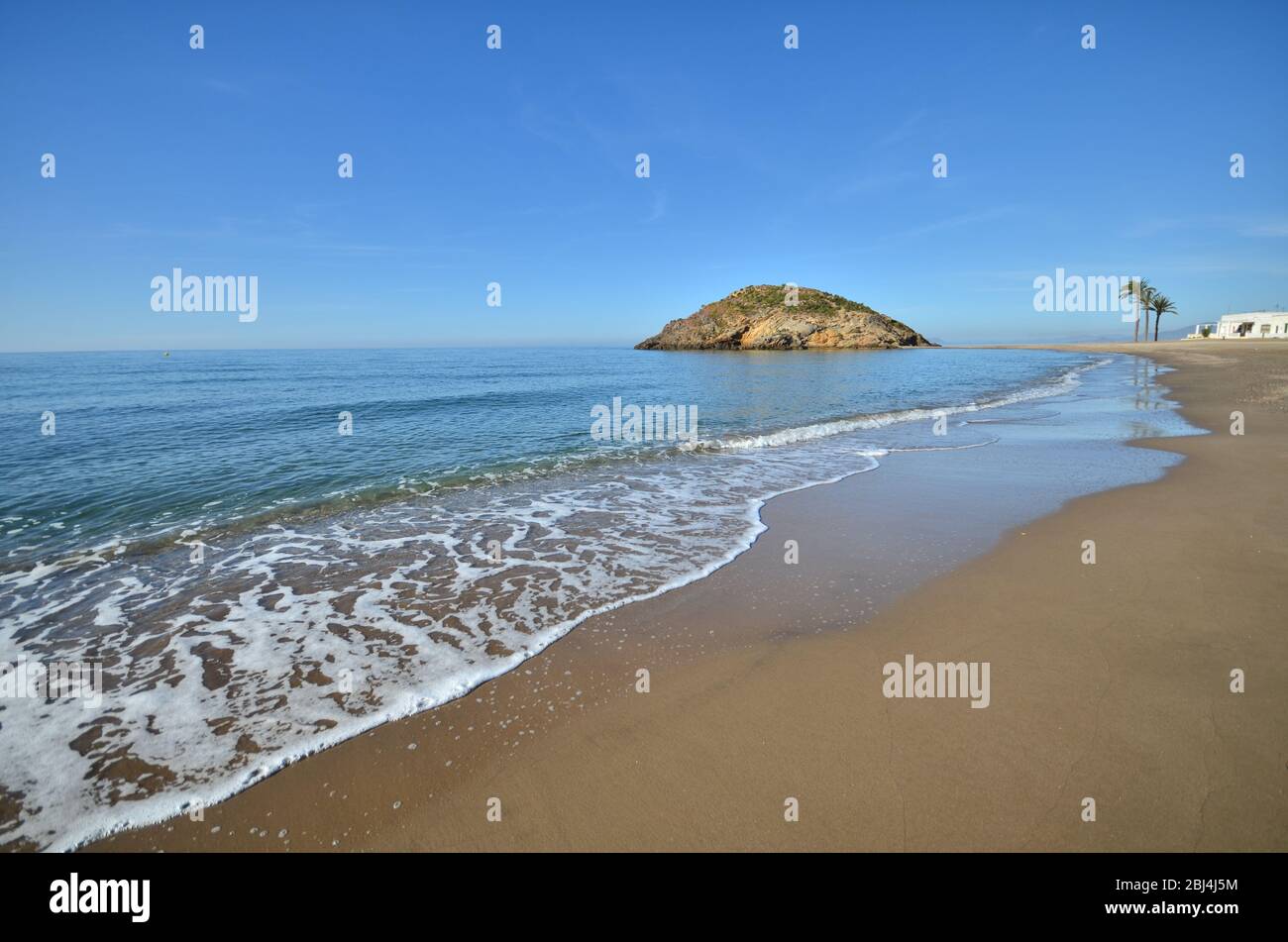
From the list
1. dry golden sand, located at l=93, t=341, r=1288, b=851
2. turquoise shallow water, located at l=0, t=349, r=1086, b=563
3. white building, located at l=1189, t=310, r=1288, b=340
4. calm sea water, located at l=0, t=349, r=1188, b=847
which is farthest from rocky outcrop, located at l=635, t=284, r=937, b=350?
dry golden sand, located at l=93, t=341, r=1288, b=851

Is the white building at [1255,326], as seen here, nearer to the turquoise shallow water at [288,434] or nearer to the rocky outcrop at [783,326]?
the rocky outcrop at [783,326]

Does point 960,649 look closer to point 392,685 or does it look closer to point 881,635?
point 881,635

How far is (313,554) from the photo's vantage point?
25.1 feet

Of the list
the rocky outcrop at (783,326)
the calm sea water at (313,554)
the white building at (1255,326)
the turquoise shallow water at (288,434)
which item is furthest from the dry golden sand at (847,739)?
the white building at (1255,326)

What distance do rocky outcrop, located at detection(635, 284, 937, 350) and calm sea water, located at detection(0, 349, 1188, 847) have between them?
3223 inches

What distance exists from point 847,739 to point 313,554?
7.36 meters

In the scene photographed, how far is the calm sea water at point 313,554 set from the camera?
3900 mm

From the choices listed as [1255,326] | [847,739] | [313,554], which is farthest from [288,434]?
[1255,326]

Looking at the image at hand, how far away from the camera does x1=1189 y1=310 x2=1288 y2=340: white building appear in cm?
7494

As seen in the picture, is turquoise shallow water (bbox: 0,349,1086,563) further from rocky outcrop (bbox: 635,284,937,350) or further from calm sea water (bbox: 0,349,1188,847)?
rocky outcrop (bbox: 635,284,937,350)

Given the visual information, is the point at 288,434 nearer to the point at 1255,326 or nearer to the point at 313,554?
the point at 313,554

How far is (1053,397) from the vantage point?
25.5 meters
